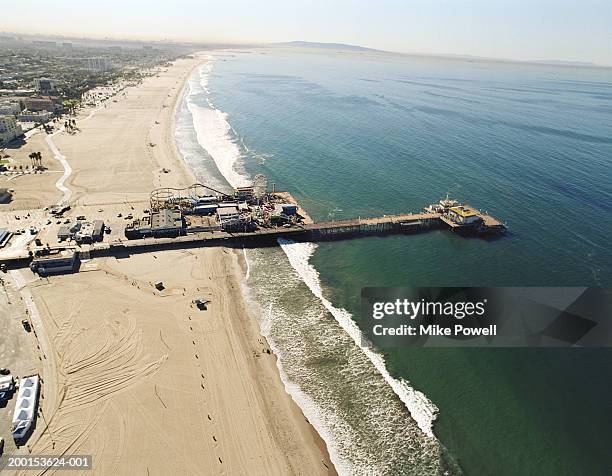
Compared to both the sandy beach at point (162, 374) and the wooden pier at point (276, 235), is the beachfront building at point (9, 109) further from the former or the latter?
the wooden pier at point (276, 235)

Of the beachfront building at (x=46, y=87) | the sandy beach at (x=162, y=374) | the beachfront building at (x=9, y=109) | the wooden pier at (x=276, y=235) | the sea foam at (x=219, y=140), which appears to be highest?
the beachfront building at (x=46, y=87)

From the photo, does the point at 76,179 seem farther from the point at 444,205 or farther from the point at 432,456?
the point at 432,456

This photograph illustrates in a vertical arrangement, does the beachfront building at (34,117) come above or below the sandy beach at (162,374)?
above

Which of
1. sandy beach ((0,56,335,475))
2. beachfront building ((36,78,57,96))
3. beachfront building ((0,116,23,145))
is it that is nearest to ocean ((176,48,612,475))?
sandy beach ((0,56,335,475))

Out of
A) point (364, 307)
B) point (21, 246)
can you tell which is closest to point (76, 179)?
point (21, 246)

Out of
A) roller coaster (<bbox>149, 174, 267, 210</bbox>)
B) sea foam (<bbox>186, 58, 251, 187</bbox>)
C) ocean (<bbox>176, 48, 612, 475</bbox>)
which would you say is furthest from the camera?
sea foam (<bbox>186, 58, 251, 187</bbox>)

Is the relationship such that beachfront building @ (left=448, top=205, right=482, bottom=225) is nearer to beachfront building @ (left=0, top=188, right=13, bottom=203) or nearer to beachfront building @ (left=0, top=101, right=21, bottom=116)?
beachfront building @ (left=0, top=188, right=13, bottom=203)

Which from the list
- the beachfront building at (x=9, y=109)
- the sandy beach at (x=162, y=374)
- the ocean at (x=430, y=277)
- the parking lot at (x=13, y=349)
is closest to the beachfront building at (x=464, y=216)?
the ocean at (x=430, y=277)
